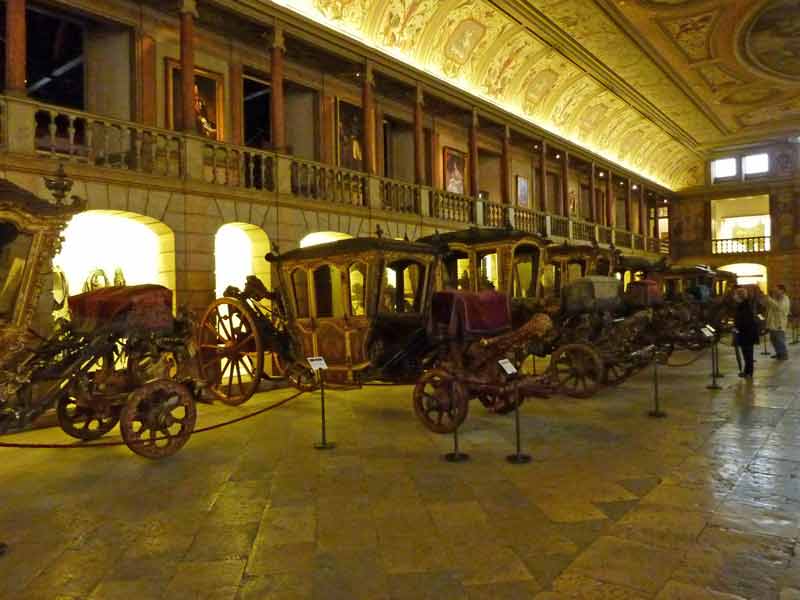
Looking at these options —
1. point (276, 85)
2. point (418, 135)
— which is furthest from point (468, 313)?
point (418, 135)

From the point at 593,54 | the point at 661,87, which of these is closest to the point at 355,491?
the point at 593,54

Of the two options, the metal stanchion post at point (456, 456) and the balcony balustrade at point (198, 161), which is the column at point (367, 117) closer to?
Result: the balcony balustrade at point (198, 161)

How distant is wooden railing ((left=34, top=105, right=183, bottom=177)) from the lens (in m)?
9.09

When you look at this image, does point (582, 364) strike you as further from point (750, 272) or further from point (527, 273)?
point (750, 272)

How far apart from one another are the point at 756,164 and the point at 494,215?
21.4m

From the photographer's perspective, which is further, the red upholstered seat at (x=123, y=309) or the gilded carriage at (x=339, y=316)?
the gilded carriage at (x=339, y=316)

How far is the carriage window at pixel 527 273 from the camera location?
1030cm

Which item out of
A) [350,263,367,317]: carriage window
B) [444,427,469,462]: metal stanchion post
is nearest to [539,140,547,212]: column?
[350,263,367,317]: carriage window

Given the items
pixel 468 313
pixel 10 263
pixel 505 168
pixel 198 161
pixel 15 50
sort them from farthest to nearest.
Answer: pixel 505 168 → pixel 198 161 → pixel 15 50 → pixel 468 313 → pixel 10 263

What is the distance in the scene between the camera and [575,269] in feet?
42.2

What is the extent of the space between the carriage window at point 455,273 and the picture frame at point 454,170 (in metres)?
8.55

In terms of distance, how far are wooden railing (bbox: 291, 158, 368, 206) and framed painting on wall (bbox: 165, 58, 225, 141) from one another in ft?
6.21

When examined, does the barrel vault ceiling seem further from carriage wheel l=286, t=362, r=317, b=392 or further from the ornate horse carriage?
the ornate horse carriage

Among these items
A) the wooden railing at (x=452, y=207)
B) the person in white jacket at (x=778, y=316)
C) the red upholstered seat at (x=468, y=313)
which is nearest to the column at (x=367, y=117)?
the wooden railing at (x=452, y=207)
